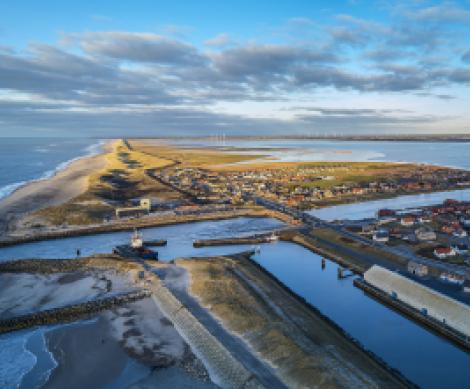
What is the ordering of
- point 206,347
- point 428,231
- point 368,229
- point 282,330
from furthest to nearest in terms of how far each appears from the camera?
point 368,229
point 428,231
point 282,330
point 206,347

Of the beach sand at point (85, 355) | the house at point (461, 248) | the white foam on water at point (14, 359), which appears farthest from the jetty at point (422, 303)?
the white foam on water at point (14, 359)

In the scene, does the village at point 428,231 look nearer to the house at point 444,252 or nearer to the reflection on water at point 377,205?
the house at point 444,252

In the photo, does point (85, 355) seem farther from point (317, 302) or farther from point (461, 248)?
point (461, 248)

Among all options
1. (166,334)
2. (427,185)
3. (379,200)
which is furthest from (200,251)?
(427,185)

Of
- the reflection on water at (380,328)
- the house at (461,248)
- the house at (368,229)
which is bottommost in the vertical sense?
the reflection on water at (380,328)

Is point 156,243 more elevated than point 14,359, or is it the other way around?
point 14,359

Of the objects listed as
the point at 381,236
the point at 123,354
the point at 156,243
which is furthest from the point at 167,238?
the point at 123,354

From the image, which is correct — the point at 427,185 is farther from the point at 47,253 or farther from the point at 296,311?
the point at 47,253

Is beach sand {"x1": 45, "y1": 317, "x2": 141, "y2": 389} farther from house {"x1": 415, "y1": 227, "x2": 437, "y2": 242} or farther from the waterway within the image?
house {"x1": 415, "y1": 227, "x2": 437, "y2": 242}
